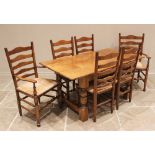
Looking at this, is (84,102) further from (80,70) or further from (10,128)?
(10,128)

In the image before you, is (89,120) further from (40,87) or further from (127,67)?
(127,67)

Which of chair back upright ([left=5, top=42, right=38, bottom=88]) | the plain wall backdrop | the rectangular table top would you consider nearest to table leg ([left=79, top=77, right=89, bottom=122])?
the rectangular table top

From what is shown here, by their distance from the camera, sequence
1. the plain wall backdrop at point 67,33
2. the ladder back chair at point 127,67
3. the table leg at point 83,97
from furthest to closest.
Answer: the plain wall backdrop at point 67,33, the ladder back chair at point 127,67, the table leg at point 83,97

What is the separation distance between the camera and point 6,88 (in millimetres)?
4027

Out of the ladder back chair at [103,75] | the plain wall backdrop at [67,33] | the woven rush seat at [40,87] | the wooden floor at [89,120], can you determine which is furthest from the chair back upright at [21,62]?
the plain wall backdrop at [67,33]

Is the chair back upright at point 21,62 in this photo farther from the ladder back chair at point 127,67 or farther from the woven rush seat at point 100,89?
the ladder back chair at point 127,67

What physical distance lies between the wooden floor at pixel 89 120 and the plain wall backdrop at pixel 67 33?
1.33 meters

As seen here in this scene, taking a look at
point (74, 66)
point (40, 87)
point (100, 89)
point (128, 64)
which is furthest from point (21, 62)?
point (128, 64)

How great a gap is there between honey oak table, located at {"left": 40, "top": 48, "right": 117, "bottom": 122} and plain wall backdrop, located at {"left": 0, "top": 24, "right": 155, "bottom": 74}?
3.86 ft

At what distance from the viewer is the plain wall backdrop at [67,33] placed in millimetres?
4254

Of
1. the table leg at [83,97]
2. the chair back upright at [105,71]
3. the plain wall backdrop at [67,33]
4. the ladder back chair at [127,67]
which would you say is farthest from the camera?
the plain wall backdrop at [67,33]

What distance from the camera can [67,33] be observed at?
14.2ft

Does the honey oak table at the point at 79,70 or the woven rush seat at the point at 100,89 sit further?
the woven rush seat at the point at 100,89
